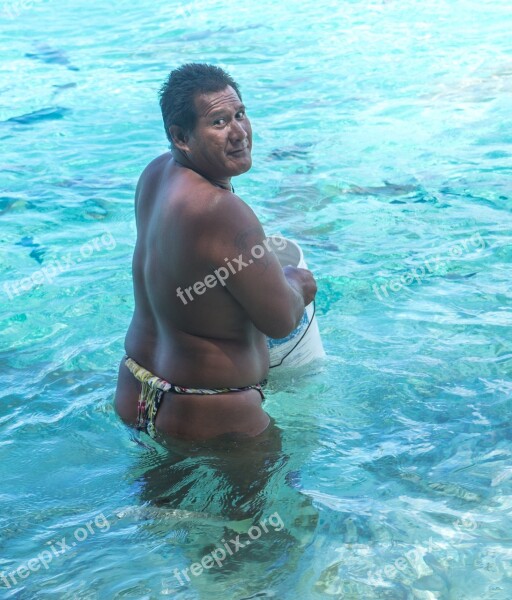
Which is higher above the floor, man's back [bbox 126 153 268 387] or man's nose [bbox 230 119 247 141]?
man's nose [bbox 230 119 247 141]

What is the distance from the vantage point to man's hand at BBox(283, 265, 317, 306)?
129 inches

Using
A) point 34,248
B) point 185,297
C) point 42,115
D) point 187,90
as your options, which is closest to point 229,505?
point 185,297

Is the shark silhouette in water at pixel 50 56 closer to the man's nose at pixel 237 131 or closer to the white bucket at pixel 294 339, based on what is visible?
the white bucket at pixel 294 339

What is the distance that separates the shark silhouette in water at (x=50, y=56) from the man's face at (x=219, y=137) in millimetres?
9826

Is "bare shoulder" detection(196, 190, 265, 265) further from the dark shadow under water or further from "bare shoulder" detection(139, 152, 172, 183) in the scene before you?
the dark shadow under water

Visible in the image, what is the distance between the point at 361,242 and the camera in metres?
6.42

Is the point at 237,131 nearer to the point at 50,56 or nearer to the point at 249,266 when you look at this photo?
the point at 249,266

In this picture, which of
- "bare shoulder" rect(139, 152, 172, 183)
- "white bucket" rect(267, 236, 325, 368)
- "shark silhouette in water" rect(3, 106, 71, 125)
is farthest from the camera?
"shark silhouette in water" rect(3, 106, 71, 125)

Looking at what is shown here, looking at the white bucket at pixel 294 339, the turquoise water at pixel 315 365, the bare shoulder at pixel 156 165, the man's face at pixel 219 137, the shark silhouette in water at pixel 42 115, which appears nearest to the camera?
the man's face at pixel 219 137

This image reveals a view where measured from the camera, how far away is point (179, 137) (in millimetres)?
3080

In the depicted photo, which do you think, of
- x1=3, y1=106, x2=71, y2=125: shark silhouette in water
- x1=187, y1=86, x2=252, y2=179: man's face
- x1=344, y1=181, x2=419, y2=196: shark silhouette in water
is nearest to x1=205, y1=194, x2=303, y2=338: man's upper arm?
x1=187, y1=86, x2=252, y2=179: man's face

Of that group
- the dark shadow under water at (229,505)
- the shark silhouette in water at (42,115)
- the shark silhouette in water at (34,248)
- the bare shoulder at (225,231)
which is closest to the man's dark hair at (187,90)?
the bare shoulder at (225,231)

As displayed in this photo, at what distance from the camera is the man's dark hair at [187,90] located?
3.02 metres

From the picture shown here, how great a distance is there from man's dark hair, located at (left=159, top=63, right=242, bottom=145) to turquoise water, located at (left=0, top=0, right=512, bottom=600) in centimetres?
120
